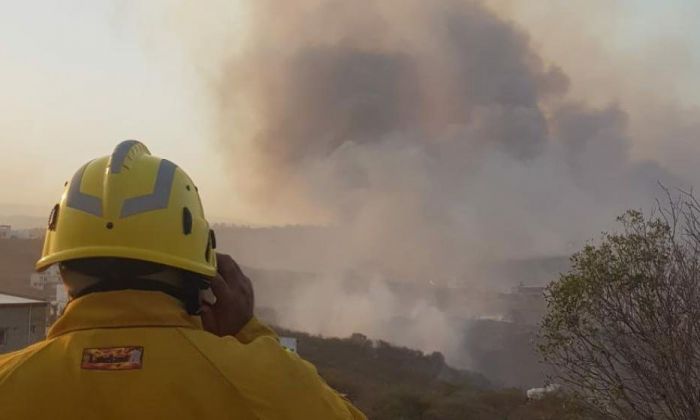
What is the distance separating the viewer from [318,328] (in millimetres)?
58938

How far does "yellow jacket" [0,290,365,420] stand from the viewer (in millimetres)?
1024

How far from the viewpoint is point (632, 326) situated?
20.7ft

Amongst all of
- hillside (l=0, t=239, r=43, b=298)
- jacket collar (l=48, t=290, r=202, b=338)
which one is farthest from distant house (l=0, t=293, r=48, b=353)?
hillside (l=0, t=239, r=43, b=298)

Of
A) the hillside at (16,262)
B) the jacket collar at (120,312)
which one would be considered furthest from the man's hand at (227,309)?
the hillside at (16,262)

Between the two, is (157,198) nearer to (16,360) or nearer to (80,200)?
(80,200)

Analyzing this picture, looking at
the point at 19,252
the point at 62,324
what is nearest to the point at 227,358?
the point at 62,324

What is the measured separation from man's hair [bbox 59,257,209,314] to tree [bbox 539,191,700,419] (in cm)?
568

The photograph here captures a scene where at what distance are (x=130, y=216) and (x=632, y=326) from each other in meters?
6.15

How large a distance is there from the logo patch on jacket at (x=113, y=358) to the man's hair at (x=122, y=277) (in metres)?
0.15

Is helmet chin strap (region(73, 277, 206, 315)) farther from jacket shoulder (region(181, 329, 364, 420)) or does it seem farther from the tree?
the tree

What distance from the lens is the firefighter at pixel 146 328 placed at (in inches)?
40.5

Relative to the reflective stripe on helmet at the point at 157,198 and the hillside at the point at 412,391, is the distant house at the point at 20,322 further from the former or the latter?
the reflective stripe on helmet at the point at 157,198

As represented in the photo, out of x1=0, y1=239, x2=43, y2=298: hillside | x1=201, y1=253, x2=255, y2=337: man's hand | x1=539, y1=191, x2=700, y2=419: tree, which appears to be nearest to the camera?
x1=201, y1=253, x2=255, y2=337: man's hand

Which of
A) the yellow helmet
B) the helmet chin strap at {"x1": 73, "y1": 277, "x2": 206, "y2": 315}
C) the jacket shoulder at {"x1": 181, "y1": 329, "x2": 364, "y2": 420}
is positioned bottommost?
the jacket shoulder at {"x1": 181, "y1": 329, "x2": 364, "y2": 420}
